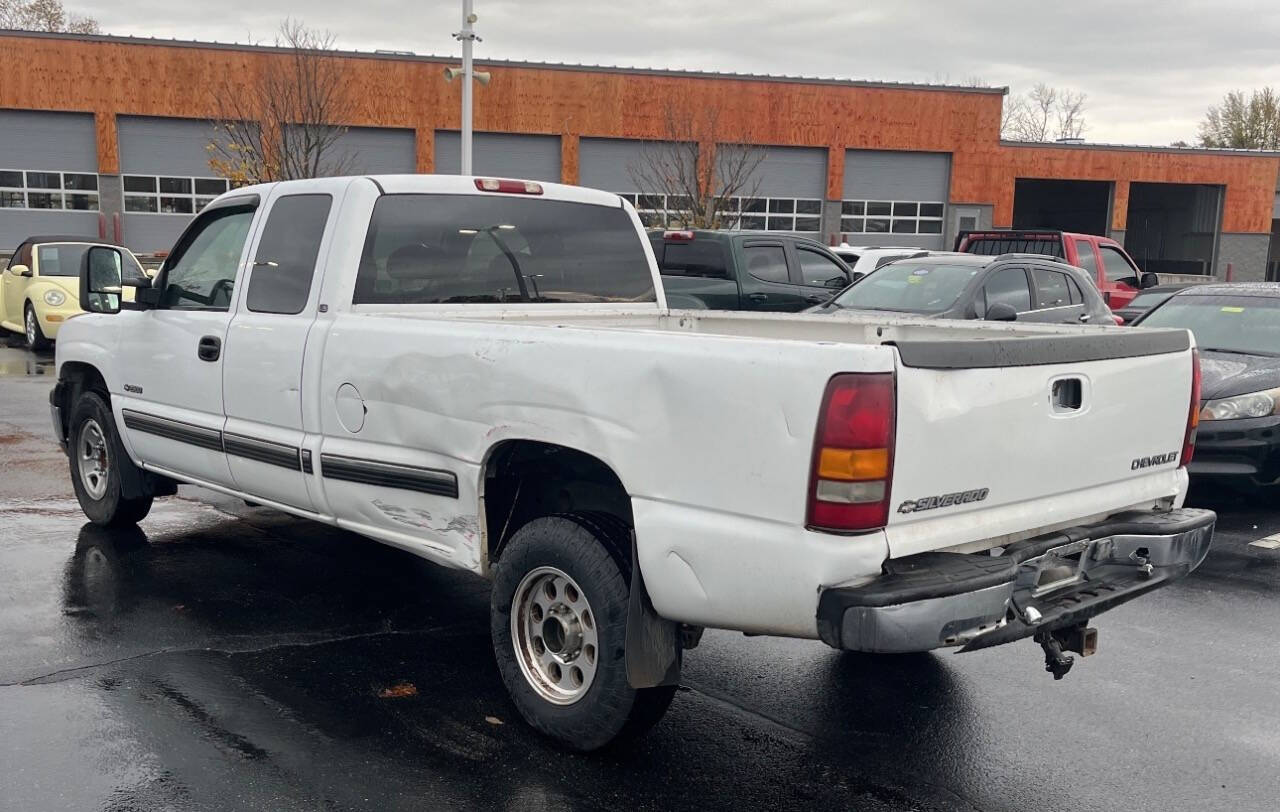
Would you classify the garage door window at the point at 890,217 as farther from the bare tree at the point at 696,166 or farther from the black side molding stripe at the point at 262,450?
the black side molding stripe at the point at 262,450

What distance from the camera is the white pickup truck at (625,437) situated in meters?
3.31

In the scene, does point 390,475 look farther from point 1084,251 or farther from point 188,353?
point 1084,251

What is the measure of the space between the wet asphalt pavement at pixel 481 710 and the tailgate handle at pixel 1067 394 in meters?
1.29

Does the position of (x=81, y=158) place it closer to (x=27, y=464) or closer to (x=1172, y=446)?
(x=27, y=464)

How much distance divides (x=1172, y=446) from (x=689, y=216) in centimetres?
2966

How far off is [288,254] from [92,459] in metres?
2.64

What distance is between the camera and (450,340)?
427 centimetres

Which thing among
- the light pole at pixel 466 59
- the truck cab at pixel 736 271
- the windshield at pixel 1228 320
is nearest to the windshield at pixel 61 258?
the light pole at pixel 466 59

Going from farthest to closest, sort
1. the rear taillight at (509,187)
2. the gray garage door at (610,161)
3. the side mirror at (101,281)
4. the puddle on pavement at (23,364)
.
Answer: the gray garage door at (610,161), the puddle on pavement at (23,364), the side mirror at (101,281), the rear taillight at (509,187)

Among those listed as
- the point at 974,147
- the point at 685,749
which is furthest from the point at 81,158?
the point at 685,749

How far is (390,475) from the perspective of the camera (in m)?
4.57

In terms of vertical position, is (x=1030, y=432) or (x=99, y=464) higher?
(x=1030, y=432)

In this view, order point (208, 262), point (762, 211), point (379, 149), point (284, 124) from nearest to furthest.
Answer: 1. point (208, 262)
2. point (284, 124)
3. point (379, 149)
4. point (762, 211)

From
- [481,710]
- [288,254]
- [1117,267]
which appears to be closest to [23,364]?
[288,254]
